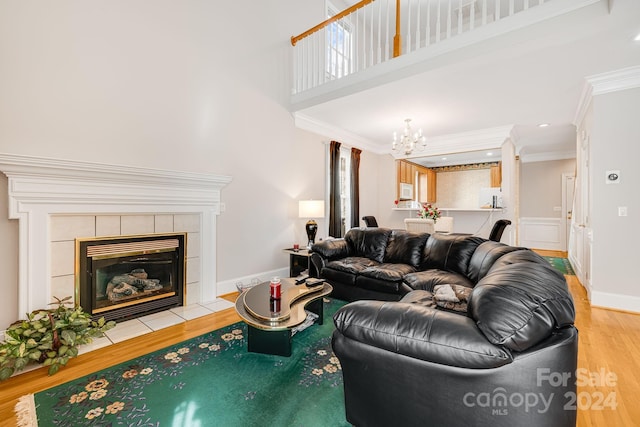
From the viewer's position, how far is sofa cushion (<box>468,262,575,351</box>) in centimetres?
102

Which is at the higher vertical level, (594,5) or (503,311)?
(594,5)

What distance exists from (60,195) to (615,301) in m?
6.03

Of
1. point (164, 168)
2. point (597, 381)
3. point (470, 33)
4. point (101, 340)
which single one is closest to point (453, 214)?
point (470, 33)

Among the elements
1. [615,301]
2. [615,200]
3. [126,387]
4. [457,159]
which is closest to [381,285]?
[126,387]

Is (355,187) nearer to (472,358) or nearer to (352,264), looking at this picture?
(352,264)

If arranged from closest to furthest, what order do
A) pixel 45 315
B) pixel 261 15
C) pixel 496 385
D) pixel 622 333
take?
1. pixel 496 385
2. pixel 45 315
3. pixel 622 333
4. pixel 261 15

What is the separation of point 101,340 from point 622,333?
4.88 metres

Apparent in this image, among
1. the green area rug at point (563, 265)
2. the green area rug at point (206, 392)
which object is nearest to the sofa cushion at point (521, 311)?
the green area rug at point (206, 392)

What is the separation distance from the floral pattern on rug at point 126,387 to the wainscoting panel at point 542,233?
863 cm

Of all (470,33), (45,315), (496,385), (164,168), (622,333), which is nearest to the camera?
(496,385)

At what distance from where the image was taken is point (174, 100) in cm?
327

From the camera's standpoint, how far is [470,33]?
2973 mm

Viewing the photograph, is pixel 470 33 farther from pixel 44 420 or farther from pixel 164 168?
pixel 44 420

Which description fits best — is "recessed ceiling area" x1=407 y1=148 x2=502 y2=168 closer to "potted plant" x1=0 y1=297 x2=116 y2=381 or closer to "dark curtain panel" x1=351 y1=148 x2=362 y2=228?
"dark curtain panel" x1=351 y1=148 x2=362 y2=228
